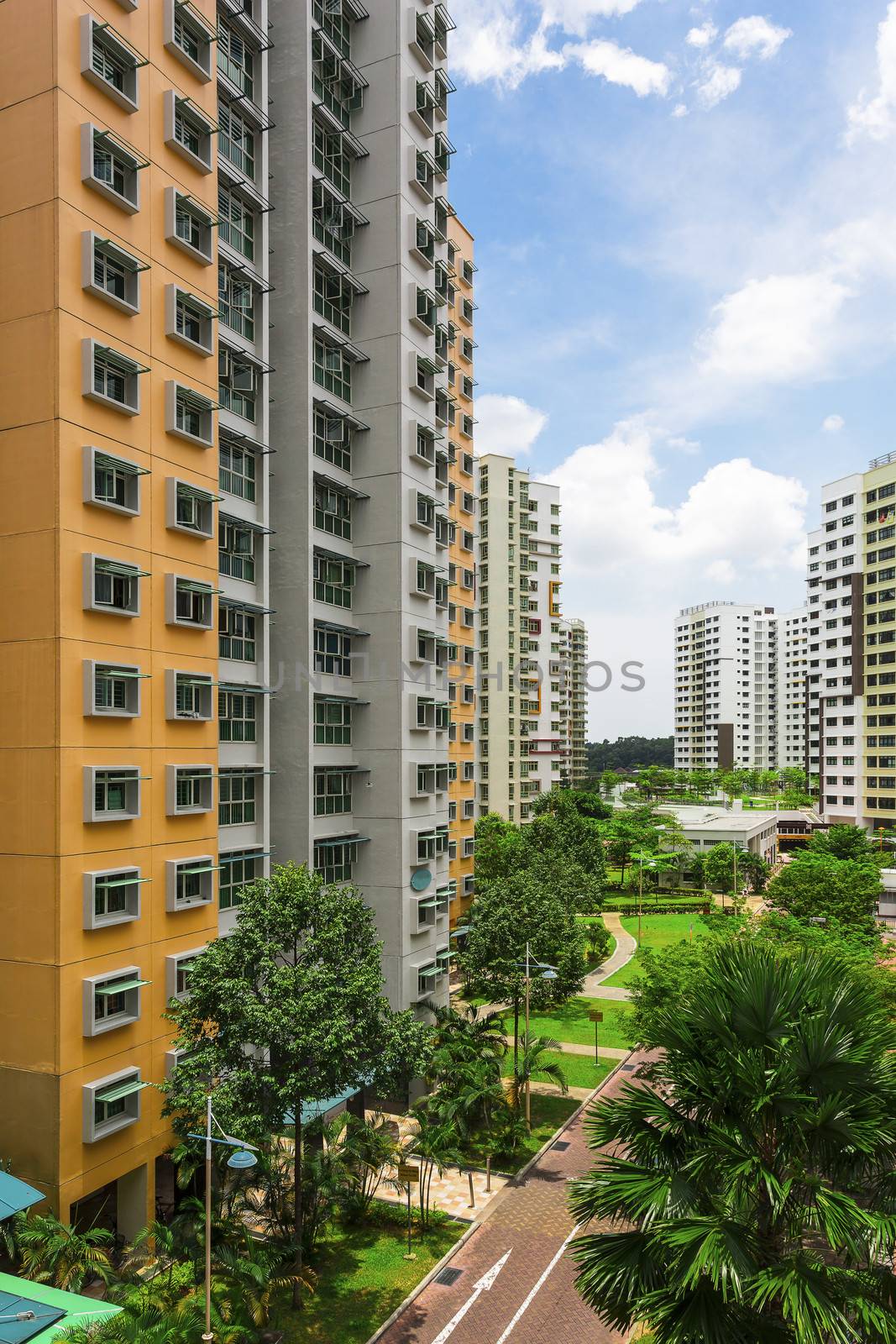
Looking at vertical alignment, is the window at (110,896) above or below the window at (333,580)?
below

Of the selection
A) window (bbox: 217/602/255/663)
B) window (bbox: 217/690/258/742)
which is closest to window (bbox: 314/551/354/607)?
window (bbox: 217/602/255/663)

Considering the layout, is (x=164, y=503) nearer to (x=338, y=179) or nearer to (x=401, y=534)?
(x=401, y=534)

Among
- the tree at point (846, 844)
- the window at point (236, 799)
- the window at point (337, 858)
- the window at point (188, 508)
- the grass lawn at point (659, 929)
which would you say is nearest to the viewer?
the window at point (188, 508)

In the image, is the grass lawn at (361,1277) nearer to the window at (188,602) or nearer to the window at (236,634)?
the window at (236,634)

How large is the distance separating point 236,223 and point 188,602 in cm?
1411

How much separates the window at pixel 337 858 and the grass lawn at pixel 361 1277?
37.9ft

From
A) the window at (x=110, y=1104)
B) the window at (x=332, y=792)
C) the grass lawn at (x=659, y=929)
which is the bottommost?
the grass lawn at (x=659, y=929)

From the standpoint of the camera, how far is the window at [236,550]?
92.4 feet

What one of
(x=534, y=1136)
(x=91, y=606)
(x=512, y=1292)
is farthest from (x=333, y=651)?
(x=512, y=1292)

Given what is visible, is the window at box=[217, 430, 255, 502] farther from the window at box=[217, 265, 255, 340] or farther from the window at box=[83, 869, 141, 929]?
the window at box=[83, 869, 141, 929]

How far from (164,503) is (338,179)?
1932cm

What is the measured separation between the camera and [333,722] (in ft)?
111

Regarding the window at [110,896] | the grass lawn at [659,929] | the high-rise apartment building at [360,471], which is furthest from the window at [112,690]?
the grass lawn at [659,929]

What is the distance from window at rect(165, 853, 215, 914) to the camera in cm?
2408
